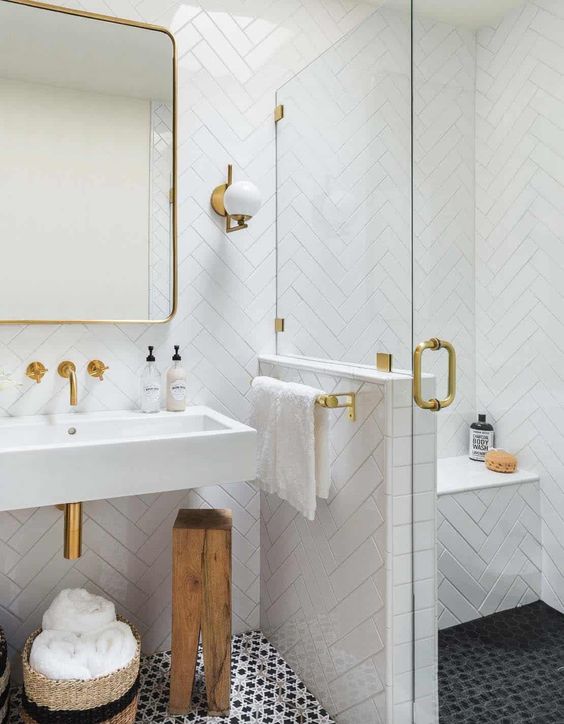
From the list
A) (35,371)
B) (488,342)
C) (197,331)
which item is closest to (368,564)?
(488,342)

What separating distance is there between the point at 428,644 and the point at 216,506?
1021mm

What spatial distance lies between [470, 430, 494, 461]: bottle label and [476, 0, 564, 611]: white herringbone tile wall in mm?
29

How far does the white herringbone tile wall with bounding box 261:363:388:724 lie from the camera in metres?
1.63

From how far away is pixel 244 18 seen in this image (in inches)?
90.3

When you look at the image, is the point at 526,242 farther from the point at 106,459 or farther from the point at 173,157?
the point at 173,157

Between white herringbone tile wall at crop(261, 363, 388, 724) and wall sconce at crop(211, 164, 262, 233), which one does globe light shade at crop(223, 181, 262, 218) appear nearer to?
wall sconce at crop(211, 164, 262, 233)

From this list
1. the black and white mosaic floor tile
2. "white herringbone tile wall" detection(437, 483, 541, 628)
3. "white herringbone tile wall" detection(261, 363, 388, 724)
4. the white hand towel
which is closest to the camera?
"white herringbone tile wall" detection(437, 483, 541, 628)

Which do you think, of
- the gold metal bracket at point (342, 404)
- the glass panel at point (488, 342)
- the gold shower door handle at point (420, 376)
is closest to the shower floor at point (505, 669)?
the glass panel at point (488, 342)

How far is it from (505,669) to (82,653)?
45.6 inches

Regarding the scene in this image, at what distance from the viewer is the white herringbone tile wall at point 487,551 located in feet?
4.50

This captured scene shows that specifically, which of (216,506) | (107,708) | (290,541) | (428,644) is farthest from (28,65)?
(428,644)

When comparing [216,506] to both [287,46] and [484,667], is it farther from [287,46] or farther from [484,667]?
[287,46]

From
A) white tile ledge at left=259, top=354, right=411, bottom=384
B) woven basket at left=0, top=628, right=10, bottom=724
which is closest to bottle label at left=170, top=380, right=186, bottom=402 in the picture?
white tile ledge at left=259, top=354, right=411, bottom=384

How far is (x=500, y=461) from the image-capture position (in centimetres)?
143
